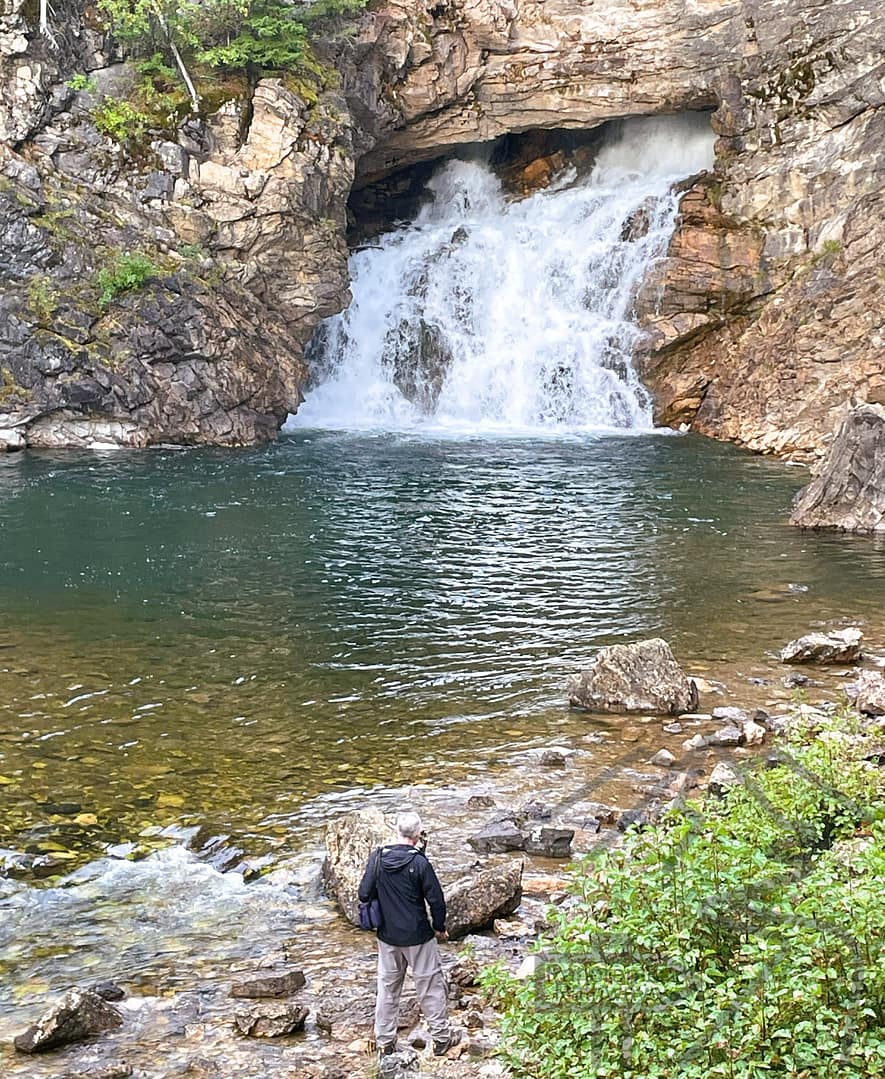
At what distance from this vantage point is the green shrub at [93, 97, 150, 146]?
41.5 metres

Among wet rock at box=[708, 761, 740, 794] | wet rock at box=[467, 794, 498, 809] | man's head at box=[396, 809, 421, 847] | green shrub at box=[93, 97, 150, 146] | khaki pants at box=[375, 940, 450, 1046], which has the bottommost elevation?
wet rock at box=[467, 794, 498, 809]

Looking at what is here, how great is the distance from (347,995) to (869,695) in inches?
353

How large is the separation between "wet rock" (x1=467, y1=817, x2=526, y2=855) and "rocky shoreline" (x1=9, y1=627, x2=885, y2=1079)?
0.01 m

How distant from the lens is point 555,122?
158ft

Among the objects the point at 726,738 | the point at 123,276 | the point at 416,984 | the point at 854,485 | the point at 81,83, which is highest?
the point at 81,83

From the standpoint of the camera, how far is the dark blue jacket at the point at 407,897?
869cm

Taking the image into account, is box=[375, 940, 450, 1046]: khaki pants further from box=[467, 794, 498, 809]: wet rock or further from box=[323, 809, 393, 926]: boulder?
box=[467, 794, 498, 809]: wet rock

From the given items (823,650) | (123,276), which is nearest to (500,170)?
(123,276)

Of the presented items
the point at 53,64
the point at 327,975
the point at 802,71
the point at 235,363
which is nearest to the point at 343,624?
the point at 327,975

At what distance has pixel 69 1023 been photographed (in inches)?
345

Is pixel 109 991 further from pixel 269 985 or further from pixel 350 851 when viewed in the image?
pixel 350 851

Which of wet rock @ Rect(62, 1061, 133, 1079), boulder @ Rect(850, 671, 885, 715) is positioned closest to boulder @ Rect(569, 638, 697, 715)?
boulder @ Rect(850, 671, 885, 715)

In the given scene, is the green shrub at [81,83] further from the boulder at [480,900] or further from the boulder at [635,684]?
the boulder at [480,900]

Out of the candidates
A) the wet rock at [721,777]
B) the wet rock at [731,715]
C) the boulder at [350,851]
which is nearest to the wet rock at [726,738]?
the wet rock at [731,715]
